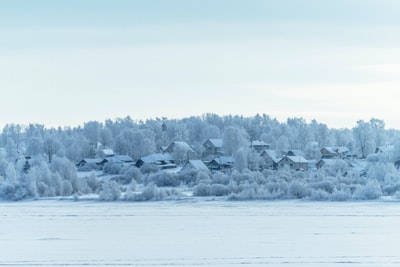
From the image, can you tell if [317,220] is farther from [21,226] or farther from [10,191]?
[10,191]

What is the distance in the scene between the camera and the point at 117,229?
30031 millimetres

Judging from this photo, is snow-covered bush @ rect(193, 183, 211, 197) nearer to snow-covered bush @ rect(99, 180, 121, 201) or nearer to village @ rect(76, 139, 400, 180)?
snow-covered bush @ rect(99, 180, 121, 201)

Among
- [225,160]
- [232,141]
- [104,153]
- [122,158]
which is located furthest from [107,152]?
[225,160]

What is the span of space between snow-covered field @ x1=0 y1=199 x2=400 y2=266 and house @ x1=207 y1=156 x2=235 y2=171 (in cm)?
2578

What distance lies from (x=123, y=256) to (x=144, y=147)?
201 feet

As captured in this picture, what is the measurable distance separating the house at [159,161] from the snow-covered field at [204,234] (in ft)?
96.4

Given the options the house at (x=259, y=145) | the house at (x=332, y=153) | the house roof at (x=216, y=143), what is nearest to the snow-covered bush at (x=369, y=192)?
the house at (x=332, y=153)

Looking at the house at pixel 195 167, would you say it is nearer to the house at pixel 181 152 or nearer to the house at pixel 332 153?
the house at pixel 181 152

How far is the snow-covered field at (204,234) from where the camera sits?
21.8 m

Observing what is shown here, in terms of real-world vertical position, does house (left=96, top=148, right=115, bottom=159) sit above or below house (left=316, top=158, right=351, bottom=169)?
above

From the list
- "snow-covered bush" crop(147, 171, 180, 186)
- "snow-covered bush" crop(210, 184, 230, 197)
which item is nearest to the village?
"snow-covered bush" crop(147, 171, 180, 186)

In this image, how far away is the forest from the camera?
149 ft

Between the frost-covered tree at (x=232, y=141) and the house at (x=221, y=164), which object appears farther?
the frost-covered tree at (x=232, y=141)

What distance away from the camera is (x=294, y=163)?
68500mm
